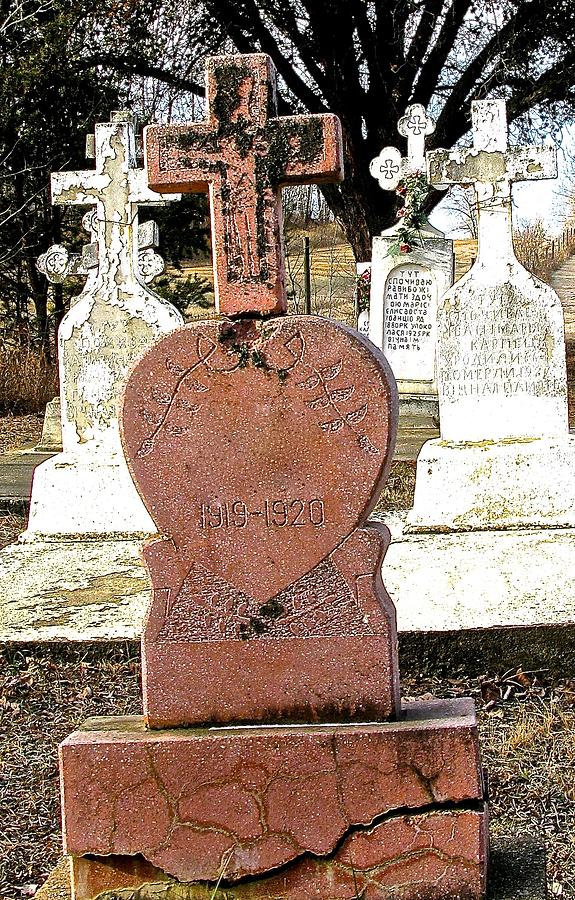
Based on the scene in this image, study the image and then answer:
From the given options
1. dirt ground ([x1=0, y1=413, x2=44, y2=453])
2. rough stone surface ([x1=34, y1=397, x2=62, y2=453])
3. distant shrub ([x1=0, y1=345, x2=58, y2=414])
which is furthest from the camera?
distant shrub ([x1=0, y1=345, x2=58, y2=414])

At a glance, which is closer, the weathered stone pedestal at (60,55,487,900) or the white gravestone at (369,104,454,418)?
the weathered stone pedestal at (60,55,487,900)

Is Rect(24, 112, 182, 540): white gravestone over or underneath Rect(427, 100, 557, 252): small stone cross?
underneath

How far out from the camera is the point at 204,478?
114 inches

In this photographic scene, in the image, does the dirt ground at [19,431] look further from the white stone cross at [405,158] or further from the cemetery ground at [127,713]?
the cemetery ground at [127,713]

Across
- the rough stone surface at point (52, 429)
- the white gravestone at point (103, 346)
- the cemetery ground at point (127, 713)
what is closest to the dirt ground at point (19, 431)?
the rough stone surface at point (52, 429)

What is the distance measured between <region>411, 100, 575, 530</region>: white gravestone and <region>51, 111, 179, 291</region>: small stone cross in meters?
1.74

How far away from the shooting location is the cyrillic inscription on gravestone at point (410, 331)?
12.4 meters

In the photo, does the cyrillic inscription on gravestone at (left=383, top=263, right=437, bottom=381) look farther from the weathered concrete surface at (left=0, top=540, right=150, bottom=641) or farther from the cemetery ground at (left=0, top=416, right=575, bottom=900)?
the cemetery ground at (left=0, top=416, right=575, bottom=900)

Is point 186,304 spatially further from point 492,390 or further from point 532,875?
point 532,875

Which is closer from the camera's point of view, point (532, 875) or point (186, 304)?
point (532, 875)

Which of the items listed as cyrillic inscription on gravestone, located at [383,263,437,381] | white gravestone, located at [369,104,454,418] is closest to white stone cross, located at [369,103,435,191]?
white gravestone, located at [369,104,454,418]

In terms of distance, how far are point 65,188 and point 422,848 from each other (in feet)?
17.1

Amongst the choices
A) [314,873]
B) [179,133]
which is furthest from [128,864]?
[179,133]

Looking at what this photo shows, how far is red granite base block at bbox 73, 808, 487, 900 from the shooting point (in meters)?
2.69
